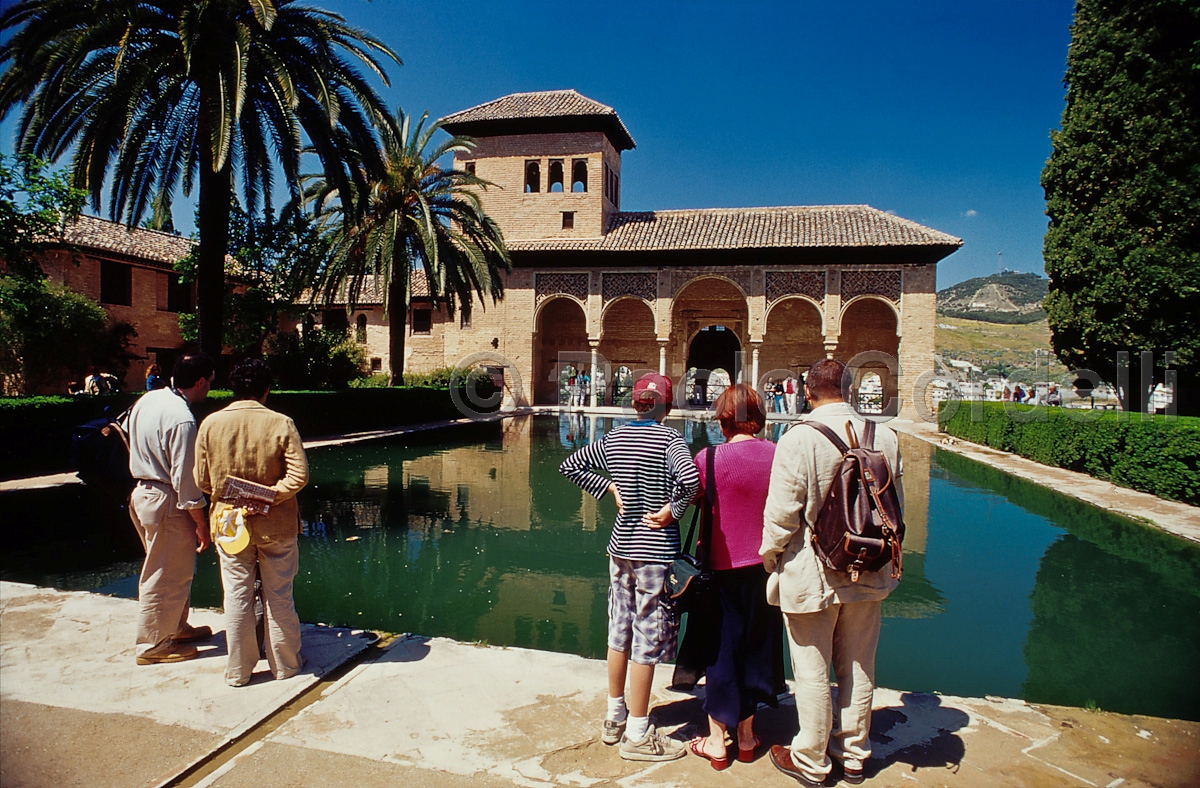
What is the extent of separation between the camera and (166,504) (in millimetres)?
3336

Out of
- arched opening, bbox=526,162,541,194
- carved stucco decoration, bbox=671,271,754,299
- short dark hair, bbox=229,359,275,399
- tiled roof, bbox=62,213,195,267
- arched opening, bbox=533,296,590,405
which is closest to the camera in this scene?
short dark hair, bbox=229,359,275,399

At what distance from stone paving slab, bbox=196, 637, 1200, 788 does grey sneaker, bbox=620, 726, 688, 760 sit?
3 centimetres

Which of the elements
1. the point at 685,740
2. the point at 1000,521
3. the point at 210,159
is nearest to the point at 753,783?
the point at 685,740

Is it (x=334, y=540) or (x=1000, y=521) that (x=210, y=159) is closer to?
(x=334, y=540)

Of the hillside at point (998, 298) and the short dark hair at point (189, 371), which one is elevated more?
the hillside at point (998, 298)

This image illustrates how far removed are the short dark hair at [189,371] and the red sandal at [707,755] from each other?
2789mm

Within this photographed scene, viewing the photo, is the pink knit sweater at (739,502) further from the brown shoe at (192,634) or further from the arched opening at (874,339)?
the arched opening at (874,339)

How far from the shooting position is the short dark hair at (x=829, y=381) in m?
2.63

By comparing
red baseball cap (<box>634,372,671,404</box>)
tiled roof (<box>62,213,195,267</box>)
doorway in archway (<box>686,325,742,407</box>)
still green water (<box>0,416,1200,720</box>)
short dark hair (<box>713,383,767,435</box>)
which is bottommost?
still green water (<box>0,416,1200,720</box>)

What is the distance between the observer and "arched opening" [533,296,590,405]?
29.6 meters

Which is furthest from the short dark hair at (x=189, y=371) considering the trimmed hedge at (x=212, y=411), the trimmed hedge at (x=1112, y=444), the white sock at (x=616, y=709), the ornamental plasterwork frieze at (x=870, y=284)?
the ornamental plasterwork frieze at (x=870, y=284)

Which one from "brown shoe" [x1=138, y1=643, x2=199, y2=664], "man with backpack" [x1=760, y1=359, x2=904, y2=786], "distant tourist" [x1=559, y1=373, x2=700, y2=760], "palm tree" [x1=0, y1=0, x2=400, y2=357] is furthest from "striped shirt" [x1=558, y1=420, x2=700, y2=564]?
"palm tree" [x1=0, y1=0, x2=400, y2=357]

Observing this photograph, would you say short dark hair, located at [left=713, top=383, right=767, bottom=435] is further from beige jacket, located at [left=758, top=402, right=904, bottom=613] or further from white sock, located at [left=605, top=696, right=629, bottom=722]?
white sock, located at [left=605, top=696, right=629, bottom=722]

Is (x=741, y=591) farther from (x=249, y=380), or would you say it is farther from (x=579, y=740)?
(x=249, y=380)
